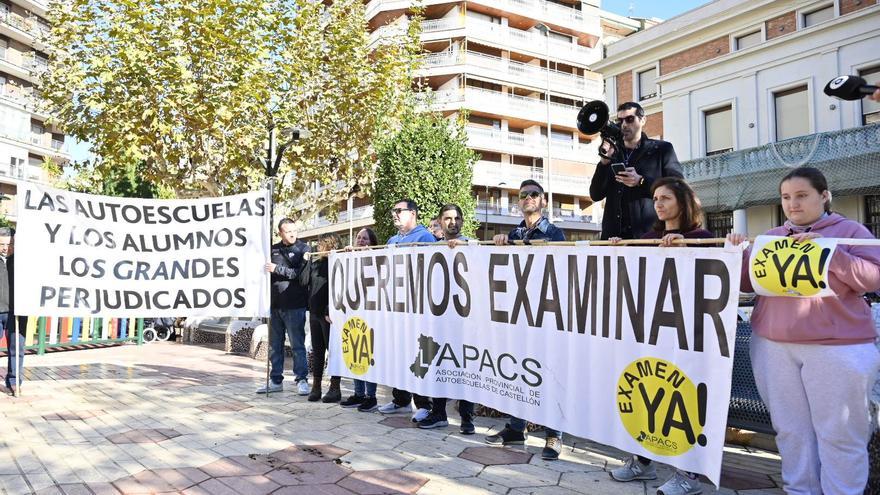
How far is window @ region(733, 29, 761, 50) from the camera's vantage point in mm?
26156

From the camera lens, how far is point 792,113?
2325 cm

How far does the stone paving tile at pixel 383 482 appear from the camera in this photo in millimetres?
3645

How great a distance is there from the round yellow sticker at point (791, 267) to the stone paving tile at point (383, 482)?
2.28 m

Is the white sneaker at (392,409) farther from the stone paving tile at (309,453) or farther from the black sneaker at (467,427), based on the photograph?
the stone paving tile at (309,453)

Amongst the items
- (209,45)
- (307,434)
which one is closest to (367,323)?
(307,434)

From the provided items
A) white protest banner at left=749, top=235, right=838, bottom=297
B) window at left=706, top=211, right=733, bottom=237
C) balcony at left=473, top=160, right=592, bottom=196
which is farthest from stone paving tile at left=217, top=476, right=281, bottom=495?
balcony at left=473, top=160, right=592, bottom=196

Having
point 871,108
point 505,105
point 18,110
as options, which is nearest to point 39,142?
point 18,110

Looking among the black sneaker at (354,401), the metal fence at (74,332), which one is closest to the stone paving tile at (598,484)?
the black sneaker at (354,401)

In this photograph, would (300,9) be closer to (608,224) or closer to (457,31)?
(608,224)

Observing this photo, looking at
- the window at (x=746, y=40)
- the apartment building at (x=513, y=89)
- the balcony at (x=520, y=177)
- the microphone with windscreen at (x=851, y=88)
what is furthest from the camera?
the balcony at (x=520, y=177)

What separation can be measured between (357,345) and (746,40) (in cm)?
2689

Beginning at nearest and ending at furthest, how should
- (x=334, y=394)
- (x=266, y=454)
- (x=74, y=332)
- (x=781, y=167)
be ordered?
(x=266, y=454), (x=334, y=394), (x=74, y=332), (x=781, y=167)

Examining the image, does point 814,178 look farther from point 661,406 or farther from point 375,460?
point 375,460

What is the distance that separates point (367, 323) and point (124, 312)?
306 centimetres
